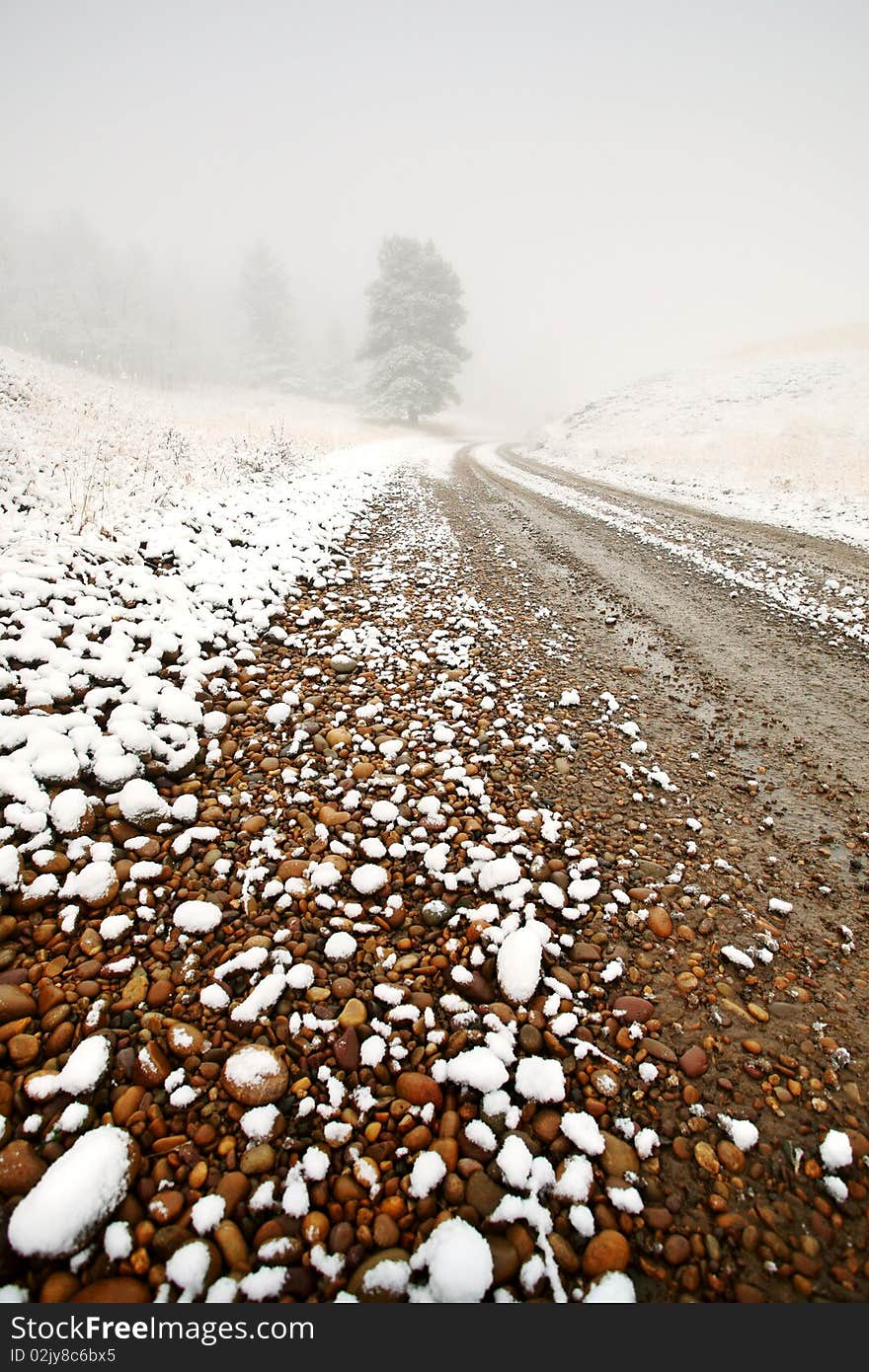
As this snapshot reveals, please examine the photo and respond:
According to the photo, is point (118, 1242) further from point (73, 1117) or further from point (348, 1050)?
point (348, 1050)

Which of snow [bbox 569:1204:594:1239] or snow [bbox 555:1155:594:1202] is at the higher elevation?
snow [bbox 555:1155:594:1202]

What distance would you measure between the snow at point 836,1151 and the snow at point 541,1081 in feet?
2.81

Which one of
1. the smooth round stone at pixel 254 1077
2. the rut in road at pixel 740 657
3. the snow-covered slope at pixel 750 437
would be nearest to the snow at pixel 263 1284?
the smooth round stone at pixel 254 1077

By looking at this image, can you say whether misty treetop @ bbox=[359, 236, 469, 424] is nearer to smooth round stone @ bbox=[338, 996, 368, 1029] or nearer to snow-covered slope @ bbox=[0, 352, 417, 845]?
snow-covered slope @ bbox=[0, 352, 417, 845]

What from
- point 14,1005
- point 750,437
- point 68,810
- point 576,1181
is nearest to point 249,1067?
point 14,1005

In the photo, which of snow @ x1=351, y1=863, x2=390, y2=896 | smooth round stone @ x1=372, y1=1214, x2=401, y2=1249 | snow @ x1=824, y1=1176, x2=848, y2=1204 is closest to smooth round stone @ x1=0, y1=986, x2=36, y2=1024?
snow @ x1=351, y1=863, x2=390, y2=896

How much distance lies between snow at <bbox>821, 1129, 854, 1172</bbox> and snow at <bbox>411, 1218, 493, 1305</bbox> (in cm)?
117

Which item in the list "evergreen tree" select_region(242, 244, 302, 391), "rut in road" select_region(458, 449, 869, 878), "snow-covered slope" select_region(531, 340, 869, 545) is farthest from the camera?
"evergreen tree" select_region(242, 244, 302, 391)

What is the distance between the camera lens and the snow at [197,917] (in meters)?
2.50

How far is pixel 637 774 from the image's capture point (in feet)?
12.4

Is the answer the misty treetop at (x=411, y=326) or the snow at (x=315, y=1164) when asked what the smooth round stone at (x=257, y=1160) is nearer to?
the snow at (x=315, y=1164)

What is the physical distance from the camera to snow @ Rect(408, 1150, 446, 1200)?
1.78 meters

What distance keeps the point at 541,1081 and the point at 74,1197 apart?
4.84 feet

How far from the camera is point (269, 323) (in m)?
53.2
